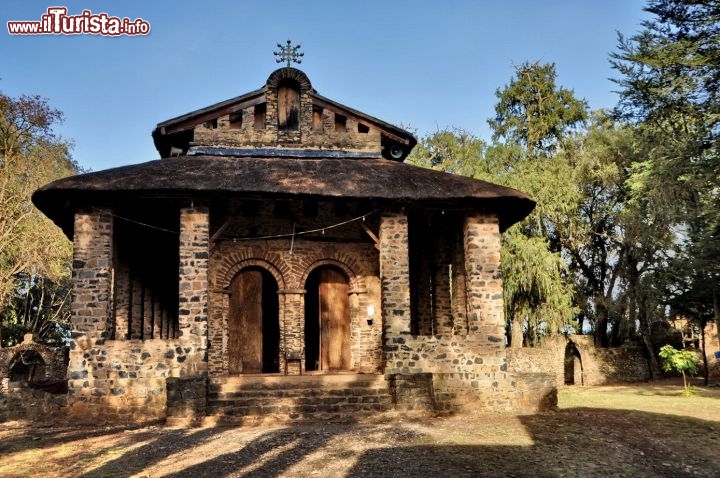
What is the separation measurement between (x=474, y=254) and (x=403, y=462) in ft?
22.1

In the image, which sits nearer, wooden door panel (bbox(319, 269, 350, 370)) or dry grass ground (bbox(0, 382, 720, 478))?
dry grass ground (bbox(0, 382, 720, 478))

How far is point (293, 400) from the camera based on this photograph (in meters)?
12.6

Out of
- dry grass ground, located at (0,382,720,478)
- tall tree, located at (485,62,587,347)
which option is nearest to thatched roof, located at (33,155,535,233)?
dry grass ground, located at (0,382,720,478)

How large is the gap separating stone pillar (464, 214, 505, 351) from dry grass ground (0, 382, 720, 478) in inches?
78.5

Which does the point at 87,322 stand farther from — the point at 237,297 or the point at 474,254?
the point at 474,254

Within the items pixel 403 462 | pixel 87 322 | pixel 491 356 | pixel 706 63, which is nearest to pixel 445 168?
pixel 706 63

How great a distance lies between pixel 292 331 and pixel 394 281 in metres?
3.44

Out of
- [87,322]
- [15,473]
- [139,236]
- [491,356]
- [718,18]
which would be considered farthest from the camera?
[139,236]

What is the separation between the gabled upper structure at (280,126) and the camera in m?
16.5

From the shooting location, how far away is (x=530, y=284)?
24906 millimetres

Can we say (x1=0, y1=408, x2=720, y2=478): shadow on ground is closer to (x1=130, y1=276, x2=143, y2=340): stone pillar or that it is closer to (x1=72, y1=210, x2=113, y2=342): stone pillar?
(x1=72, y1=210, x2=113, y2=342): stone pillar

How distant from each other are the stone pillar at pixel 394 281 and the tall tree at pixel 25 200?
19311 mm

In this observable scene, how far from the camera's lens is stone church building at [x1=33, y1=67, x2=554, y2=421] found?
12.9 metres

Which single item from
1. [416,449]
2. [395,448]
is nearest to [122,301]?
[395,448]
